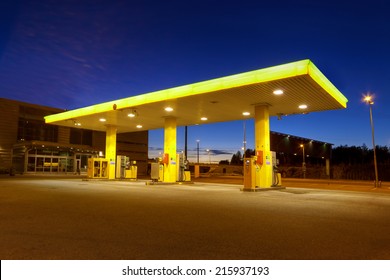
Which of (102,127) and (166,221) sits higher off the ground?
(102,127)

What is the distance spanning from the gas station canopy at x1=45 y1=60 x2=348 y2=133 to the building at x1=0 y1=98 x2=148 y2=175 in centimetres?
1309

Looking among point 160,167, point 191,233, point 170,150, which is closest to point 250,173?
point 170,150

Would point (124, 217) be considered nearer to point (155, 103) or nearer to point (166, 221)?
point (166, 221)

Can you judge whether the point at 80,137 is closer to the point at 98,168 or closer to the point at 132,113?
the point at 98,168

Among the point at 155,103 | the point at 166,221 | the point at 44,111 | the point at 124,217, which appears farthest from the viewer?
the point at 44,111

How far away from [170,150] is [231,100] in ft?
21.9

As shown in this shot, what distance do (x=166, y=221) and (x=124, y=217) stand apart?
109cm

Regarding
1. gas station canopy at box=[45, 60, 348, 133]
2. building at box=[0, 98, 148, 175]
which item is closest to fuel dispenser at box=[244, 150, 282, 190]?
gas station canopy at box=[45, 60, 348, 133]

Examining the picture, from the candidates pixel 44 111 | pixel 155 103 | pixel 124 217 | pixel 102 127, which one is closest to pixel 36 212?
pixel 124 217

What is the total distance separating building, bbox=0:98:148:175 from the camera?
36.9m

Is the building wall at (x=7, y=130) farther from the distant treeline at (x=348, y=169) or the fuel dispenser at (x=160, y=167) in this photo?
the distant treeline at (x=348, y=169)

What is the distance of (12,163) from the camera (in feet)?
124

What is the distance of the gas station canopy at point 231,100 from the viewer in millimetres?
13047

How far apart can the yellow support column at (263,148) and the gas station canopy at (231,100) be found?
82 centimetres
